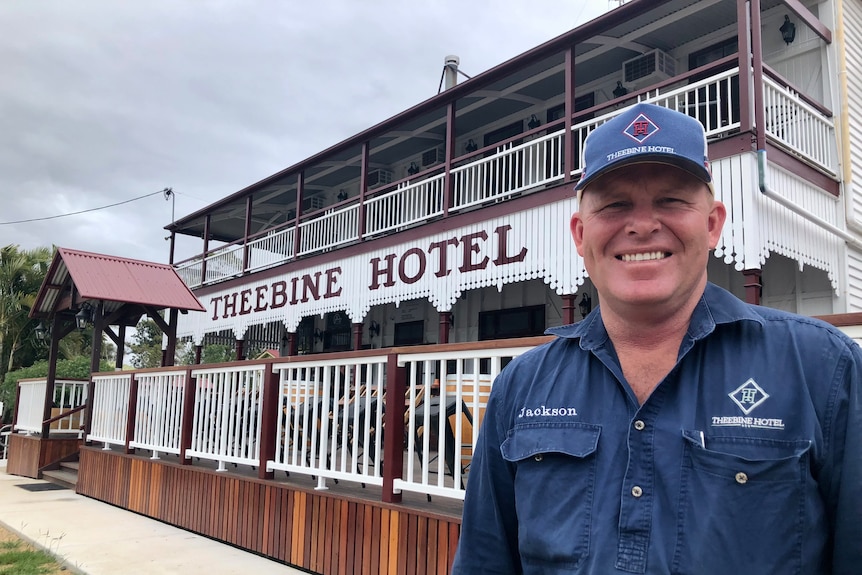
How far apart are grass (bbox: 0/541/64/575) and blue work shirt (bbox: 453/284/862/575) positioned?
5.61 metres

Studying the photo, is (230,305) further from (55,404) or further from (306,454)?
(306,454)

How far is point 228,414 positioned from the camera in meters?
6.75

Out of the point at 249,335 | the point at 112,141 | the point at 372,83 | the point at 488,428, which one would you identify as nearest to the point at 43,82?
the point at 112,141

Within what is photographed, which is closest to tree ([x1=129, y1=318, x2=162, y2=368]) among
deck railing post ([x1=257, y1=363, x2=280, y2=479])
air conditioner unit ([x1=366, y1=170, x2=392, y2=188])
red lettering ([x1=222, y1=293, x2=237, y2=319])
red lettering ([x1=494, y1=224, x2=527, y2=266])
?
red lettering ([x1=222, y1=293, x2=237, y2=319])

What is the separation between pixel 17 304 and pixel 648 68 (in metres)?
22.1

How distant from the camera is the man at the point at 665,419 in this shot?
46.8 inches

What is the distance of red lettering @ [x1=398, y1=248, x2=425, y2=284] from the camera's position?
11094mm

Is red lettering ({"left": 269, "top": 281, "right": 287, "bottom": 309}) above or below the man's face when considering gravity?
above

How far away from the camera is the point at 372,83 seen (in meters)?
64.9

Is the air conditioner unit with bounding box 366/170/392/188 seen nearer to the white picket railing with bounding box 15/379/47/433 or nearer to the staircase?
the white picket railing with bounding box 15/379/47/433

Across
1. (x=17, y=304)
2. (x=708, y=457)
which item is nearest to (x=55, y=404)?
(x=17, y=304)

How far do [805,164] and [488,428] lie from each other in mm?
8136

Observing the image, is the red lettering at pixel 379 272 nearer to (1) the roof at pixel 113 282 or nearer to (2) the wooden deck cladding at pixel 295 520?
(1) the roof at pixel 113 282

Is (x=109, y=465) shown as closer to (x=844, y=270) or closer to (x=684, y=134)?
(x=684, y=134)
